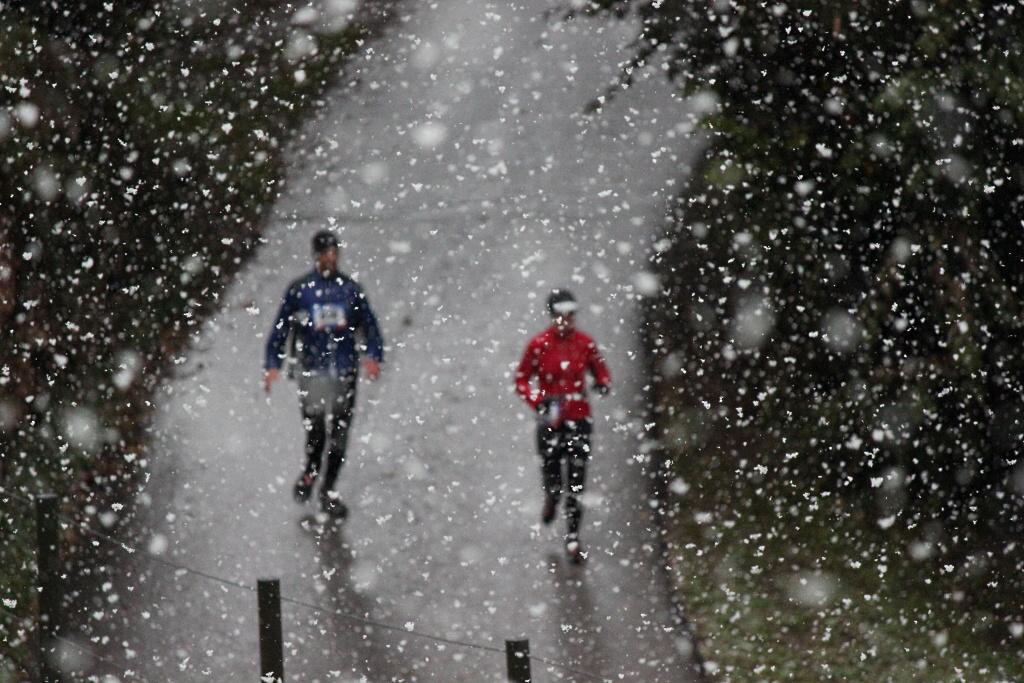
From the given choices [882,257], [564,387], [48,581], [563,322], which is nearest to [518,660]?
[48,581]

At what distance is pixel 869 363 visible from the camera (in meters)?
8.30

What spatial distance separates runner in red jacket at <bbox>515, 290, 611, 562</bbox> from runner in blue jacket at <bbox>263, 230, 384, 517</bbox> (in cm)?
104

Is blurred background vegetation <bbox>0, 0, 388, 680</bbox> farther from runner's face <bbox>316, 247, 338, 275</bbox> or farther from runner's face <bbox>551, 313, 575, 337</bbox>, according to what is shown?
runner's face <bbox>551, 313, 575, 337</bbox>

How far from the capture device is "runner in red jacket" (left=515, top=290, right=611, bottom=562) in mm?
7082

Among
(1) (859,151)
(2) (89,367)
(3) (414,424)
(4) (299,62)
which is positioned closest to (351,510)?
(3) (414,424)

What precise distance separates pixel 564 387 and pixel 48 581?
296cm

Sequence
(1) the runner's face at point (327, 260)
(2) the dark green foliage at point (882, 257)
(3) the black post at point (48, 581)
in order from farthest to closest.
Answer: (2) the dark green foliage at point (882, 257) → (1) the runner's face at point (327, 260) → (3) the black post at point (48, 581)

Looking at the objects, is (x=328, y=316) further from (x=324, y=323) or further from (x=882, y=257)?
(x=882, y=257)

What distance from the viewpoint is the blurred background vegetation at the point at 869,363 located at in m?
7.41

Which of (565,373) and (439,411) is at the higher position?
(439,411)

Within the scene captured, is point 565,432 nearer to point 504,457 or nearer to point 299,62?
point 504,457

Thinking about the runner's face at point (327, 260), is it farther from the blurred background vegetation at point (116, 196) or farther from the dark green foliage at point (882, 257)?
the dark green foliage at point (882, 257)

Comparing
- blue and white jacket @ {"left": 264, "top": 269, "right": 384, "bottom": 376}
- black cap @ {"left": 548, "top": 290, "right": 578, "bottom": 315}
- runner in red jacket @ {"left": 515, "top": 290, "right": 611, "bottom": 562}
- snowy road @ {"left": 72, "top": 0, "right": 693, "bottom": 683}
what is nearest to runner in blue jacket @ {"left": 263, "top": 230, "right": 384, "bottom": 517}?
blue and white jacket @ {"left": 264, "top": 269, "right": 384, "bottom": 376}

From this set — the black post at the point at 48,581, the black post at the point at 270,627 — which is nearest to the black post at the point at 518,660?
the black post at the point at 270,627
